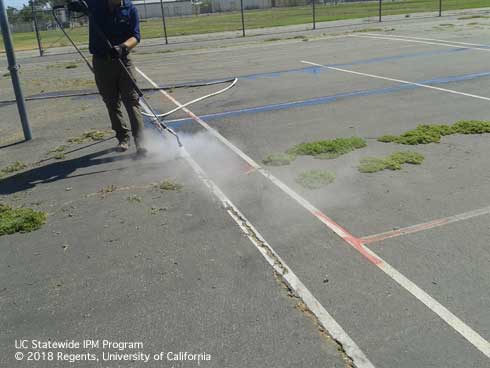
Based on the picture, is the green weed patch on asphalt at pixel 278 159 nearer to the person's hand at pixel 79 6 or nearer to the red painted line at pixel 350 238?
the red painted line at pixel 350 238

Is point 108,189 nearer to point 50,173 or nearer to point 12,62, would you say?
point 50,173

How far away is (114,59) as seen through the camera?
6.43 metres

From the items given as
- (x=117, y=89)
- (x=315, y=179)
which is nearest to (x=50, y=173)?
(x=117, y=89)

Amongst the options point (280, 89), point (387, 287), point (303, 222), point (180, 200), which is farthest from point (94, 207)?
point (280, 89)

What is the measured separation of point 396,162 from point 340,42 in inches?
580

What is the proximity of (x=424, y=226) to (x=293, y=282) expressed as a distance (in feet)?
4.77

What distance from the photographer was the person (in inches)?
247


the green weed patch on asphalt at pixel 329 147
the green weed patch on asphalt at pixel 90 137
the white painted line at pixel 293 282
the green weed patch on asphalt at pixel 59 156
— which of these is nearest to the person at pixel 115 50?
the green weed patch on asphalt at pixel 59 156

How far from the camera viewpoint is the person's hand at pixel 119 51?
623 cm

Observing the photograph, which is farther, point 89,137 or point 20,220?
point 89,137

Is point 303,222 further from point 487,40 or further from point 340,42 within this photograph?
point 340,42

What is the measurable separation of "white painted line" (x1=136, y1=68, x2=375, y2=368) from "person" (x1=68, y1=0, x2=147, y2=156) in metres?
2.00

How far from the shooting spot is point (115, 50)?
20.4 ft

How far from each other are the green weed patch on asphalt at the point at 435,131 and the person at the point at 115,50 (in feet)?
11.5
